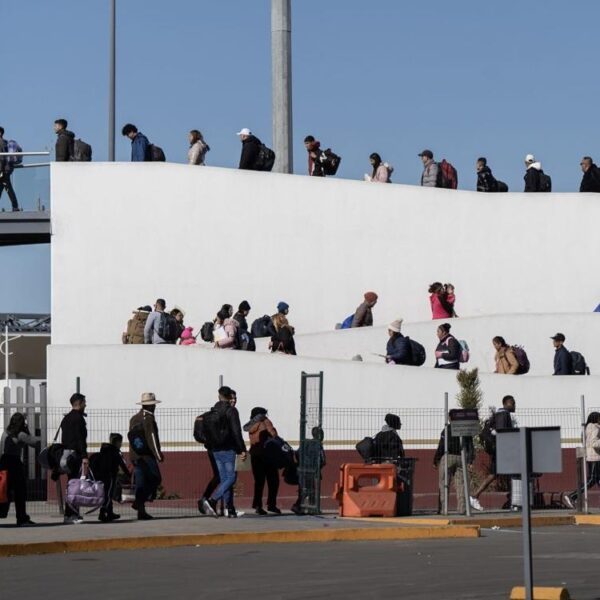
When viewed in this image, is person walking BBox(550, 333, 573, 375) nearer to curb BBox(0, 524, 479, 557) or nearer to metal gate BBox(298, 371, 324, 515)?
metal gate BBox(298, 371, 324, 515)

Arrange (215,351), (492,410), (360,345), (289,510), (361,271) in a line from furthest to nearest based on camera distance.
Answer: (361,271)
(360,345)
(215,351)
(492,410)
(289,510)

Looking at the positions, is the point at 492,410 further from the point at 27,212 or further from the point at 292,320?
the point at 27,212

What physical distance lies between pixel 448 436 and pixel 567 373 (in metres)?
6.34

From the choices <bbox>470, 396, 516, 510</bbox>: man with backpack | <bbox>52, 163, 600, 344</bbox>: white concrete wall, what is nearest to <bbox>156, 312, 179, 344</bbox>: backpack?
<bbox>52, 163, 600, 344</bbox>: white concrete wall

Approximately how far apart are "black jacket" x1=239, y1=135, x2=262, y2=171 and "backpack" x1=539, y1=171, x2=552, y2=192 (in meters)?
6.11

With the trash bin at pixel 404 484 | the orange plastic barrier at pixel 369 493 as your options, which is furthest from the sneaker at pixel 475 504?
the orange plastic barrier at pixel 369 493

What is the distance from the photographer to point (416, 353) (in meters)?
31.0

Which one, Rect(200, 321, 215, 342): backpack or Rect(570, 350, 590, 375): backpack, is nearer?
Rect(570, 350, 590, 375): backpack

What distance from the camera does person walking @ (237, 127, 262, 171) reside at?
1382 inches

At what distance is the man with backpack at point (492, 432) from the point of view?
26.2m

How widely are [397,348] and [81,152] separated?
833 centimetres

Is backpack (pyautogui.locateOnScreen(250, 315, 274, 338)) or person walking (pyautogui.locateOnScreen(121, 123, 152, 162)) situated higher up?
person walking (pyautogui.locateOnScreen(121, 123, 152, 162))

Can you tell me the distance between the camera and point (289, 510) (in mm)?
26641

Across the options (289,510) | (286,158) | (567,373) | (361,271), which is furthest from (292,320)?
(289,510)
